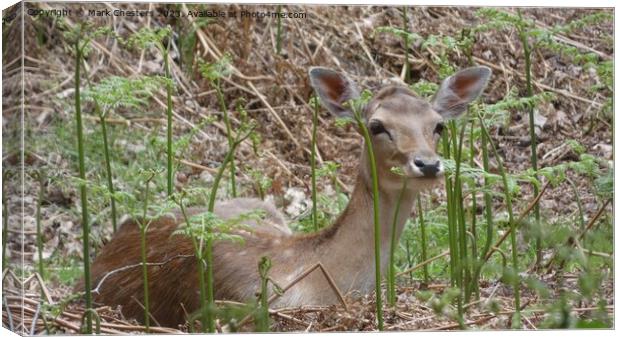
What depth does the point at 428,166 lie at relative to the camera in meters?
5.58

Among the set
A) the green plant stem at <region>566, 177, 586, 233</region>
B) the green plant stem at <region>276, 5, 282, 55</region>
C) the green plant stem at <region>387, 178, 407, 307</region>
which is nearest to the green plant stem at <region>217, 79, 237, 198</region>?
the green plant stem at <region>276, 5, 282, 55</region>

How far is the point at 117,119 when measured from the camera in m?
6.08

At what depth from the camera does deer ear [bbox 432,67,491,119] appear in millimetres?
5961

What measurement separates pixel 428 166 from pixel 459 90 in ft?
1.83

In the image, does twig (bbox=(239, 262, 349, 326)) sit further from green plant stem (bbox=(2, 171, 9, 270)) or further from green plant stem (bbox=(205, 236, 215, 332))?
green plant stem (bbox=(2, 171, 9, 270))

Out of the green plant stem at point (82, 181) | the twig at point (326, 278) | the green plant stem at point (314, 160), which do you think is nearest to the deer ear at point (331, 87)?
the green plant stem at point (314, 160)

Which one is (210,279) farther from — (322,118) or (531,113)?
(531,113)

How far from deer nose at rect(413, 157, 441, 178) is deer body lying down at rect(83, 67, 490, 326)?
0.01 m

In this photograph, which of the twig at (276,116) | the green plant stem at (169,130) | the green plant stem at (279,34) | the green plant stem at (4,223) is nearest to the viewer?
the green plant stem at (4,223)

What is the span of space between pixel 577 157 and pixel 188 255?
1842 millimetres

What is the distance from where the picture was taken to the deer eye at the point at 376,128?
584 cm

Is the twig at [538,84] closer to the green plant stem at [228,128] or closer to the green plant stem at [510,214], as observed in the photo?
the green plant stem at [510,214]

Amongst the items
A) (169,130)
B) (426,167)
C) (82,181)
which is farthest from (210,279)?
(426,167)

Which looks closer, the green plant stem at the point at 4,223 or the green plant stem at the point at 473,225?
the green plant stem at the point at 4,223
